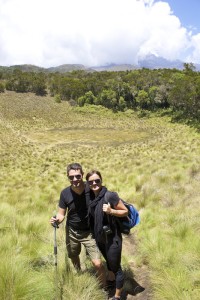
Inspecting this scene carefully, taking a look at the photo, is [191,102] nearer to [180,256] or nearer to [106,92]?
[106,92]

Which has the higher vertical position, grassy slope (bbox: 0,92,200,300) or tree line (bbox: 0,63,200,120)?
tree line (bbox: 0,63,200,120)

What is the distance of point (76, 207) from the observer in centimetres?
444

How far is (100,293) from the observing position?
4160 millimetres

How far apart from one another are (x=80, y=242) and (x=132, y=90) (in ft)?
177

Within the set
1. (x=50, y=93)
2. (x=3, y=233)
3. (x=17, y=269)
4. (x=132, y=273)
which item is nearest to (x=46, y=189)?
(x=3, y=233)

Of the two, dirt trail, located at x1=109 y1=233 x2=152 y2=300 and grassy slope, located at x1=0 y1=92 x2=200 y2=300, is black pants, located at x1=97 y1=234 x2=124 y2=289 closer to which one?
grassy slope, located at x1=0 y1=92 x2=200 y2=300

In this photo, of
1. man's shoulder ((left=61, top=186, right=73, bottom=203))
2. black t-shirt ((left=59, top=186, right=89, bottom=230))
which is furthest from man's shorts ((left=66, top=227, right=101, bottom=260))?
man's shoulder ((left=61, top=186, right=73, bottom=203))

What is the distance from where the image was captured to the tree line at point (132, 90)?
142 ft

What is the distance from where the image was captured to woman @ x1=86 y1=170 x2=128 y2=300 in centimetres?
397

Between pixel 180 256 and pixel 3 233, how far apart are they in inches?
128

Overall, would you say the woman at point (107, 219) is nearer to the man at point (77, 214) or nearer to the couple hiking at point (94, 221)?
the couple hiking at point (94, 221)

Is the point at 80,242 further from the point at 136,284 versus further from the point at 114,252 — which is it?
the point at 136,284

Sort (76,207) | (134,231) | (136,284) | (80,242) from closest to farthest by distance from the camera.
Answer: (76,207)
(80,242)
(136,284)
(134,231)

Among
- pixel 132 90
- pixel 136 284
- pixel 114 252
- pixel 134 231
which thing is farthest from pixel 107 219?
pixel 132 90
